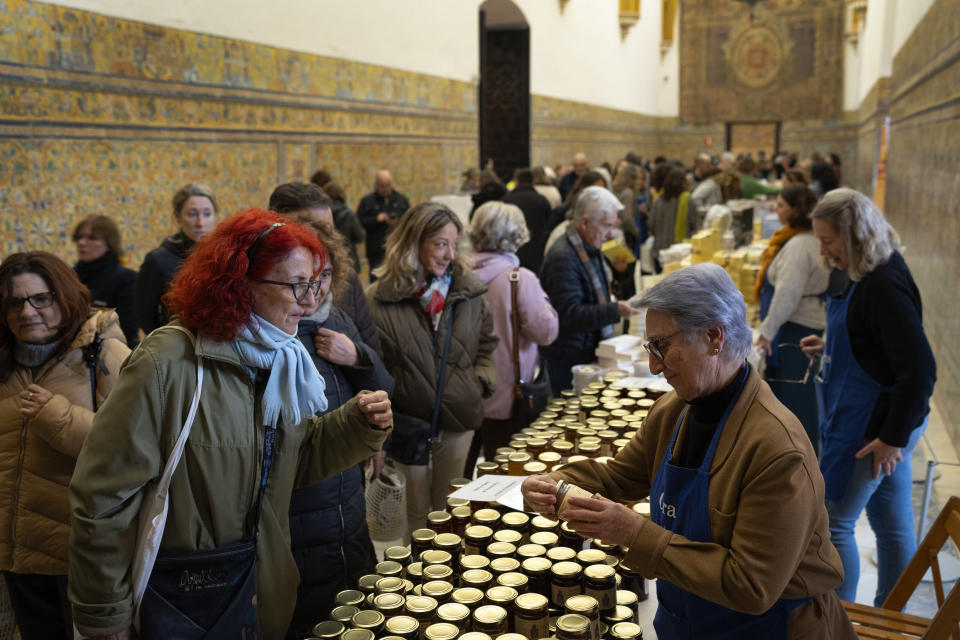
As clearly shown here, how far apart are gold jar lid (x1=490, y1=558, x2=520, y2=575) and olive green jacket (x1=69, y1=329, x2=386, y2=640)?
64 cm

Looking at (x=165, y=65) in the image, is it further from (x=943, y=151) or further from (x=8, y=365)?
(x=943, y=151)

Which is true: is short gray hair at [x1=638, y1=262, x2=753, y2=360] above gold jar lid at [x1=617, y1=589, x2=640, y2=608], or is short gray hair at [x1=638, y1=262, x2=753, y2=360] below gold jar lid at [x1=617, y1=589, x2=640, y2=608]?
above

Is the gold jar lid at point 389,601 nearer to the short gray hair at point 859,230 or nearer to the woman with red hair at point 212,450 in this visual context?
the woman with red hair at point 212,450

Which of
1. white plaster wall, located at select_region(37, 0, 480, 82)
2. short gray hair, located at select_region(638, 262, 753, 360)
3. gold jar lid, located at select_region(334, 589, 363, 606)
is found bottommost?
gold jar lid, located at select_region(334, 589, 363, 606)

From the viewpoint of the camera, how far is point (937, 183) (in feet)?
21.9

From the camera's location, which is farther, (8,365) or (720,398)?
(8,365)

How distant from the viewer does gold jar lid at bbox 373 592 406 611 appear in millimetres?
2100

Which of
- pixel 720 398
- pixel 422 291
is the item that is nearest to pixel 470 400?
pixel 422 291

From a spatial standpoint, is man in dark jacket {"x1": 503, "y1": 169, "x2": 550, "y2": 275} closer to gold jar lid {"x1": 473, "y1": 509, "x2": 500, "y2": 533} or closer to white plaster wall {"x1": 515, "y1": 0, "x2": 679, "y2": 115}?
gold jar lid {"x1": 473, "y1": 509, "x2": 500, "y2": 533}

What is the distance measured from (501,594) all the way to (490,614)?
102 mm

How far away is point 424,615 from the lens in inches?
81.4

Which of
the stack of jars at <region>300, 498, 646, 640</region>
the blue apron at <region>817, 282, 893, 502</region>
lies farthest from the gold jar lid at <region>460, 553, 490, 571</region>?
the blue apron at <region>817, 282, 893, 502</region>

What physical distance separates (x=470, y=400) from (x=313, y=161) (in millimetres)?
6187

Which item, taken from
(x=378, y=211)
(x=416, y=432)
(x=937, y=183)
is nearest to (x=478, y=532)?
(x=416, y=432)
